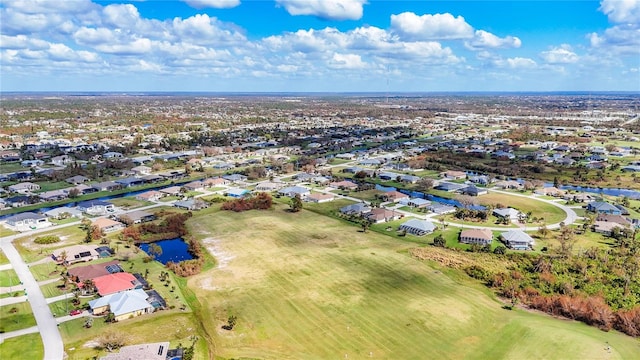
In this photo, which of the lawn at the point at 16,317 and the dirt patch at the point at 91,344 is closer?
the dirt patch at the point at 91,344

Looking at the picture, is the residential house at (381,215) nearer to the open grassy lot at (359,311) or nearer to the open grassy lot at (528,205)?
the open grassy lot at (359,311)

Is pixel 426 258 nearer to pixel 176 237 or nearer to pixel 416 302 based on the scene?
pixel 416 302

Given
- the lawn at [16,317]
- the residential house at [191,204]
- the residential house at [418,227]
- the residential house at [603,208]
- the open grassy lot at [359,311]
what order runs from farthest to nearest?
the residential house at [191,204]
the residential house at [603,208]
the residential house at [418,227]
the lawn at [16,317]
the open grassy lot at [359,311]

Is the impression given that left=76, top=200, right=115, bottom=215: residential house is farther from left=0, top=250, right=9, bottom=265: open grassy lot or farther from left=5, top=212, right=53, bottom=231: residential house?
left=0, top=250, right=9, bottom=265: open grassy lot

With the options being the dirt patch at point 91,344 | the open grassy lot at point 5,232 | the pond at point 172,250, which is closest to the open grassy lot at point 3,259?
the open grassy lot at point 5,232

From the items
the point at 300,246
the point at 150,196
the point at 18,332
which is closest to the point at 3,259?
the point at 18,332

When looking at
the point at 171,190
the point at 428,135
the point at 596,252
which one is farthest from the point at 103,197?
the point at 428,135
